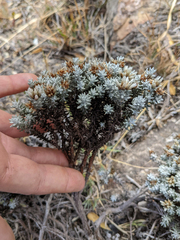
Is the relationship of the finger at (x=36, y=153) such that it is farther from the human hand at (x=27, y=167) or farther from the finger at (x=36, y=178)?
the finger at (x=36, y=178)

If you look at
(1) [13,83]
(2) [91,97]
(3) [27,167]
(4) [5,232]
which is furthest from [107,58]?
(4) [5,232]

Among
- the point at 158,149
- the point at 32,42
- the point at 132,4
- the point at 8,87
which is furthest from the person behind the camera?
the point at 32,42


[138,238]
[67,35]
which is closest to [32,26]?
[67,35]

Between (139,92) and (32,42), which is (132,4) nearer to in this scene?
(32,42)

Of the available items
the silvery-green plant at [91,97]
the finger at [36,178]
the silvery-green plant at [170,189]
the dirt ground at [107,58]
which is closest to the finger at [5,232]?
the finger at [36,178]

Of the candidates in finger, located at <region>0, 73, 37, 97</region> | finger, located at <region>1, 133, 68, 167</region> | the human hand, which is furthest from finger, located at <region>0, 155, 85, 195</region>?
finger, located at <region>0, 73, 37, 97</region>

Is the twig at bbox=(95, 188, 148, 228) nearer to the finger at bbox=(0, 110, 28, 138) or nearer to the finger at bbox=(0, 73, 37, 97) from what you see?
the finger at bbox=(0, 110, 28, 138)
